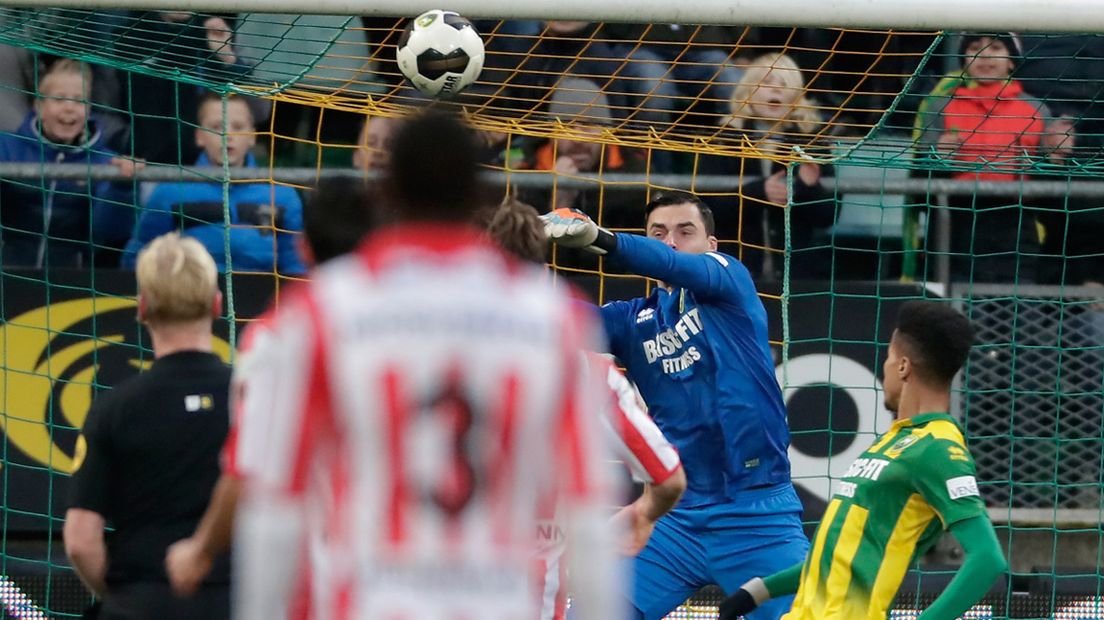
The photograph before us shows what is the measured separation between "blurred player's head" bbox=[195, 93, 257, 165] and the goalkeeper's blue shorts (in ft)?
Result: 9.58

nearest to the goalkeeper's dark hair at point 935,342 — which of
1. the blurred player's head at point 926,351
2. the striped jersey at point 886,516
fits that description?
the blurred player's head at point 926,351

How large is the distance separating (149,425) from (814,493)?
403 centimetres

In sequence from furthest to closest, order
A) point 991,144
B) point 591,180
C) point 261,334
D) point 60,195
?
point 60,195
point 591,180
point 991,144
point 261,334

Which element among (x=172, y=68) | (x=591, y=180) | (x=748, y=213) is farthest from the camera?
(x=748, y=213)

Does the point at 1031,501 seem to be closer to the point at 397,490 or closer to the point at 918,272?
the point at 918,272

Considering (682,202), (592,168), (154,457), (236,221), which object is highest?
(592,168)

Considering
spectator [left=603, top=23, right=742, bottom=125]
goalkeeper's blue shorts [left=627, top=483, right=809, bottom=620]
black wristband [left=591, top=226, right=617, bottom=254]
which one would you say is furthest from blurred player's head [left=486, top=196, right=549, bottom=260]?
spectator [left=603, top=23, right=742, bottom=125]

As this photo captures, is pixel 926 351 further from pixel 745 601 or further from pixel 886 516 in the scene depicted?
pixel 745 601

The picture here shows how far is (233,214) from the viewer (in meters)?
7.53

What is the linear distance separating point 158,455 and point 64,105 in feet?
13.5

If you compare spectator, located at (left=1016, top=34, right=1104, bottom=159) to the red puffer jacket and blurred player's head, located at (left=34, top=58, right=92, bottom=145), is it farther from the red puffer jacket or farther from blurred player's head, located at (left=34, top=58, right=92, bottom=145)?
blurred player's head, located at (left=34, top=58, right=92, bottom=145)

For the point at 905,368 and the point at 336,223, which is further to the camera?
the point at 905,368

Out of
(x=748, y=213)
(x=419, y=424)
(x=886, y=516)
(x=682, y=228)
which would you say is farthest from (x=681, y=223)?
(x=419, y=424)

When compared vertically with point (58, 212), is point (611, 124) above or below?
above
